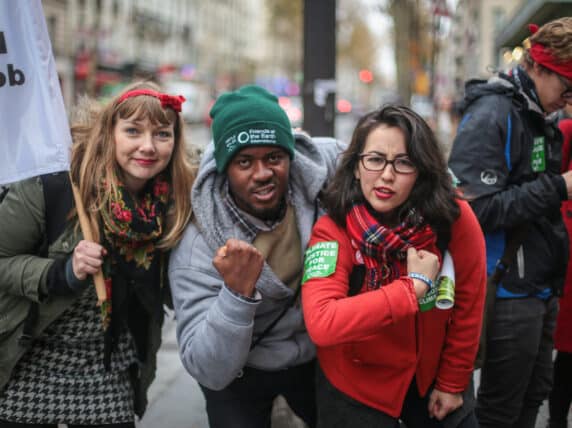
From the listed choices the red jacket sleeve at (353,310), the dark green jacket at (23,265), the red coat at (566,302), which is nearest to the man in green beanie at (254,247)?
the red jacket sleeve at (353,310)

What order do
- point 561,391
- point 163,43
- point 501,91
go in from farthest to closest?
point 163,43, point 561,391, point 501,91

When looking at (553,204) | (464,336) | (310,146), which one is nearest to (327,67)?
(310,146)

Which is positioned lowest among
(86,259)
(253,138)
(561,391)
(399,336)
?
(561,391)

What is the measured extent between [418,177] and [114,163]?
121 centimetres

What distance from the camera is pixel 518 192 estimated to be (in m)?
2.50

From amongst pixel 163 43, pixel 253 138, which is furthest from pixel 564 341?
pixel 163 43

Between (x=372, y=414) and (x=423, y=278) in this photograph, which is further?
(x=372, y=414)

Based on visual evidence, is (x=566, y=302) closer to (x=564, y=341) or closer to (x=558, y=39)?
(x=564, y=341)

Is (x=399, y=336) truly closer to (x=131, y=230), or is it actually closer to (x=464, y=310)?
(x=464, y=310)

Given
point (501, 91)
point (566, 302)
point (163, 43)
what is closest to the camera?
point (501, 91)

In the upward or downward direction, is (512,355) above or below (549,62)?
below

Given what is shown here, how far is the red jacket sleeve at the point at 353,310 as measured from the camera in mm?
1898

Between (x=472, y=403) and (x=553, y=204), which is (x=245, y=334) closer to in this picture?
(x=472, y=403)

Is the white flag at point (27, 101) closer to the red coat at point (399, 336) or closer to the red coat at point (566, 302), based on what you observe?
the red coat at point (399, 336)
